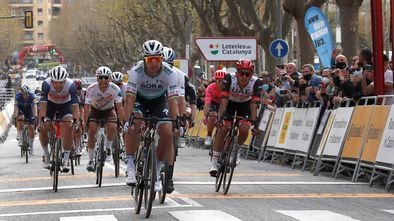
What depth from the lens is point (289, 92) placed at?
23281 mm

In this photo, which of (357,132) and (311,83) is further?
(311,83)

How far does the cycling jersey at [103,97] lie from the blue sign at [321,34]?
24.2ft

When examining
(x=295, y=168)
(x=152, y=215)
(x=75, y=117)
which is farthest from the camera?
(x=295, y=168)

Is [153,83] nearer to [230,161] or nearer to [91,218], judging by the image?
[91,218]

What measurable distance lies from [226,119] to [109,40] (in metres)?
98.3

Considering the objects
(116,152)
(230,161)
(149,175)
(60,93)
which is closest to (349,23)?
(116,152)

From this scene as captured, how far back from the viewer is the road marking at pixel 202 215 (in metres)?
11.3

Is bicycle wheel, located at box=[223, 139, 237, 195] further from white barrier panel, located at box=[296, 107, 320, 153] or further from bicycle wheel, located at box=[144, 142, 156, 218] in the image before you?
white barrier panel, located at box=[296, 107, 320, 153]

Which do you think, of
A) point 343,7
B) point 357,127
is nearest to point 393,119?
point 357,127

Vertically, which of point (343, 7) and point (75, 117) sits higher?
point (343, 7)

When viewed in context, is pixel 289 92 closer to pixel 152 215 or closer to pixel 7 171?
pixel 7 171

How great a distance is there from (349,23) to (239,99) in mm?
14210

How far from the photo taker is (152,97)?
1265 centimetres

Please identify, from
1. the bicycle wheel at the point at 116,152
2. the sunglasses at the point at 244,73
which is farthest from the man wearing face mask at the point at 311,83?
the sunglasses at the point at 244,73
